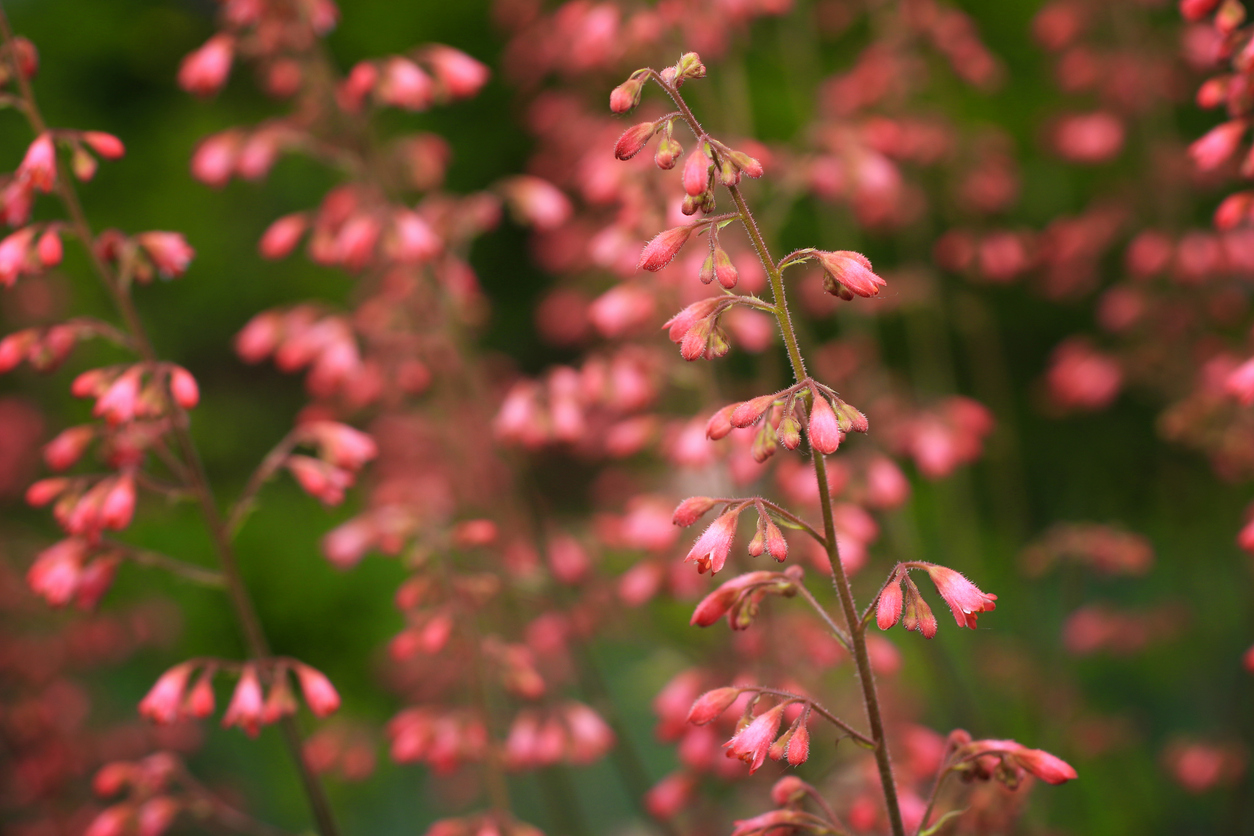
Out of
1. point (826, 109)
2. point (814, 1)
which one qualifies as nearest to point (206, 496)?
point (826, 109)

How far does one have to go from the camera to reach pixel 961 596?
130cm

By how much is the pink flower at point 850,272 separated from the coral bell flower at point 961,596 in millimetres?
385

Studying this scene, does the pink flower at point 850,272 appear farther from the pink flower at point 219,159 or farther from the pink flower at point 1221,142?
the pink flower at point 219,159

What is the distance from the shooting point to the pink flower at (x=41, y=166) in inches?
62.7

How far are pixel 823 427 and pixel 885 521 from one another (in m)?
2.46

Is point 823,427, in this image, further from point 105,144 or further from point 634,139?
point 105,144

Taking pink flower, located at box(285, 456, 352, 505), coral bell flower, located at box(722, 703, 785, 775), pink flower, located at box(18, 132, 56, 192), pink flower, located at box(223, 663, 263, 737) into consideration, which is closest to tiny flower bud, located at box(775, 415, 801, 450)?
coral bell flower, located at box(722, 703, 785, 775)

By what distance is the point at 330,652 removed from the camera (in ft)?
17.1

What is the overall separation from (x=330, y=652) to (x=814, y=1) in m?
4.37

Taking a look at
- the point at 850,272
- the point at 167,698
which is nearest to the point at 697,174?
the point at 850,272

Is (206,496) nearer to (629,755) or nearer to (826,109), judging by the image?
(629,755)

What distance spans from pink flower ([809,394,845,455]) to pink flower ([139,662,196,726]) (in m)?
1.21

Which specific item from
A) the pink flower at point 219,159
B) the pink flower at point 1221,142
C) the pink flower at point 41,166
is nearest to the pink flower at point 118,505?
the pink flower at point 41,166

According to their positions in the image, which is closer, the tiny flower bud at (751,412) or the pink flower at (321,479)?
the tiny flower bud at (751,412)
